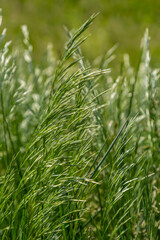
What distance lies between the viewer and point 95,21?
473 cm

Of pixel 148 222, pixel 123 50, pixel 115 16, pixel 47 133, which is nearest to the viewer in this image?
pixel 47 133

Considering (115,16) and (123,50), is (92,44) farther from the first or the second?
(115,16)

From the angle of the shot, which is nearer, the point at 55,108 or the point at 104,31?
the point at 55,108

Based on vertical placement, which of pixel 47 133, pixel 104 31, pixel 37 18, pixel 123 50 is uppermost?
pixel 37 18

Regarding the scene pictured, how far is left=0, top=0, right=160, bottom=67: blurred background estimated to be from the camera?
171 inches

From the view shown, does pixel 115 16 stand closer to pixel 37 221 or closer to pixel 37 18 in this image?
pixel 37 18

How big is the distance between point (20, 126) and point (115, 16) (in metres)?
3.35

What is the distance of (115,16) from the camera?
4.75 m

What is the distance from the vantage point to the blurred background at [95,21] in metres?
4.33

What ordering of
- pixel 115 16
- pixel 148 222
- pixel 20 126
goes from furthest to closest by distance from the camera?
pixel 115 16, pixel 20 126, pixel 148 222

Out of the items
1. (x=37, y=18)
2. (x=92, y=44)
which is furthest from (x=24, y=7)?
(x=92, y=44)

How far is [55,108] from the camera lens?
66 centimetres

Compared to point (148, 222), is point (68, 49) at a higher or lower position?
higher

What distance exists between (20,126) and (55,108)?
104 centimetres
